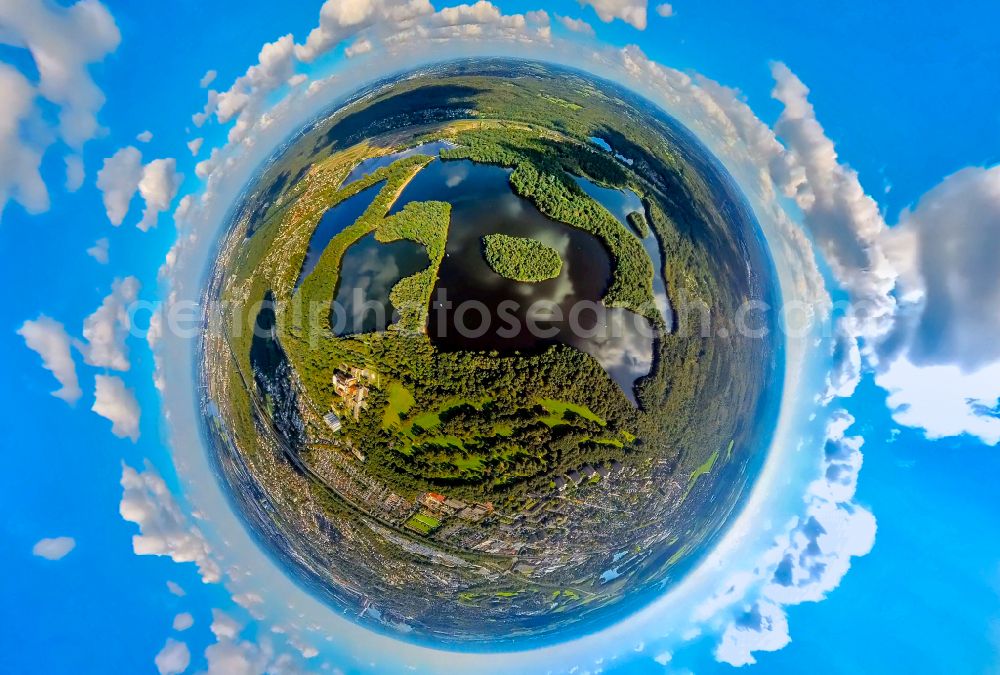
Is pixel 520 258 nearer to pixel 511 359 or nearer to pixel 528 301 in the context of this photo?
pixel 528 301

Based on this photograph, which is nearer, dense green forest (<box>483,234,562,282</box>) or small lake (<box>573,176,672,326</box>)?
dense green forest (<box>483,234,562,282</box>)

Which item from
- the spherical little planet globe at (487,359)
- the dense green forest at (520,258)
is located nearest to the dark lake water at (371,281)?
the spherical little planet globe at (487,359)

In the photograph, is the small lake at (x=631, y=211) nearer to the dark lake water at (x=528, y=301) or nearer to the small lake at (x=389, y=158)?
the dark lake water at (x=528, y=301)

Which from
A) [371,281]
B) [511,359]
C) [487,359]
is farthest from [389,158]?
[511,359]

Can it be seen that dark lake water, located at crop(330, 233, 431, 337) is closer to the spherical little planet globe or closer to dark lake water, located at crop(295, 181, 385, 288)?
the spherical little planet globe

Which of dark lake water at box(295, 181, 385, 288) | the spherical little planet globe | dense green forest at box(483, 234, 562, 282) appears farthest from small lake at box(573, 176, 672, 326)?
dark lake water at box(295, 181, 385, 288)

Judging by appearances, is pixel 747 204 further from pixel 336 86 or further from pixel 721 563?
pixel 336 86

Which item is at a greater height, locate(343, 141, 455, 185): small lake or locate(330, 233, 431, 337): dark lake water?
locate(343, 141, 455, 185): small lake

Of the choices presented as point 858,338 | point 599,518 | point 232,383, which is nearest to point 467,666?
point 599,518
